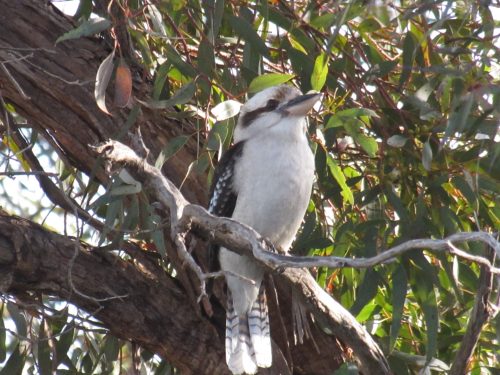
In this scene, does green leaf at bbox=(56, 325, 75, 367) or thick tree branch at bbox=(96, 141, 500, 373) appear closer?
thick tree branch at bbox=(96, 141, 500, 373)

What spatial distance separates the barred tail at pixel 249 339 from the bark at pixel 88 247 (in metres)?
0.05

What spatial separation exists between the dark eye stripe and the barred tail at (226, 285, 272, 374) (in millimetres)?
519

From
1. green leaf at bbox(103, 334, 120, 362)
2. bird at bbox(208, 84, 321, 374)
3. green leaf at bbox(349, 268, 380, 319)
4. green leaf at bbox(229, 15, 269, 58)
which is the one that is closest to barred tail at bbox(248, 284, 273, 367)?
bird at bbox(208, 84, 321, 374)

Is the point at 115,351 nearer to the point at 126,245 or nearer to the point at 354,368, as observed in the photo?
the point at 126,245

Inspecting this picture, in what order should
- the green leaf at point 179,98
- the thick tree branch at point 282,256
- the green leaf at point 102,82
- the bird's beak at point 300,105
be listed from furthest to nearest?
1. the bird's beak at point 300,105
2. the green leaf at point 179,98
3. the green leaf at point 102,82
4. the thick tree branch at point 282,256

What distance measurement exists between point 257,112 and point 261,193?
32 centimetres

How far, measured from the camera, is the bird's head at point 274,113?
9.37ft

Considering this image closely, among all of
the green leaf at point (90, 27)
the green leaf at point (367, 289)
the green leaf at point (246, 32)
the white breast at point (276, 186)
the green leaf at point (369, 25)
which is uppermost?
the green leaf at point (369, 25)

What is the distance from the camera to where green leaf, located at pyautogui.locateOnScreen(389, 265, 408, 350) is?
258cm

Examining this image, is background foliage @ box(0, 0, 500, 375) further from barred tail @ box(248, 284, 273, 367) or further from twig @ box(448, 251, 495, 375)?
twig @ box(448, 251, 495, 375)

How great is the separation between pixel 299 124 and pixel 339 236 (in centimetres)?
37

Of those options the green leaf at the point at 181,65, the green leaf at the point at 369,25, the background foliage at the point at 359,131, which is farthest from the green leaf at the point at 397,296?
the green leaf at the point at 181,65

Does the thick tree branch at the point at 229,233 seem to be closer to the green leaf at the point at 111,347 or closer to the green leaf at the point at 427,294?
the green leaf at the point at 427,294

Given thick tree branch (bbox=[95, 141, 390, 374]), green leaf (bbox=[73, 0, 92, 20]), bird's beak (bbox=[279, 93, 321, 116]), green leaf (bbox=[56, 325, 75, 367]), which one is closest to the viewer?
thick tree branch (bbox=[95, 141, 390, 374])
